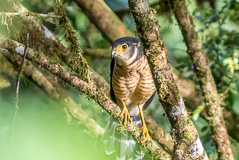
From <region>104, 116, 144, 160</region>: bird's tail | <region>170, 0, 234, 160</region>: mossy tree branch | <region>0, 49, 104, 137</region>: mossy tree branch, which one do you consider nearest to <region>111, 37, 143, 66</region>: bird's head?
<region>104, 116, 144, 160</region>: bird's tail

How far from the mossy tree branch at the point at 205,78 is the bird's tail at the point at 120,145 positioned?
80cm

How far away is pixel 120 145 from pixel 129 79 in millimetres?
815

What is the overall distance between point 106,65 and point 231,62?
157 centimetres

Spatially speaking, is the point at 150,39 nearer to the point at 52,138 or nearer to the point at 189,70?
the point at 52,138

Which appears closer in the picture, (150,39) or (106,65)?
(150,39)

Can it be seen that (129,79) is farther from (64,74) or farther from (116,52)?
(64,74)

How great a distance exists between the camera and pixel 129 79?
10.7 ft

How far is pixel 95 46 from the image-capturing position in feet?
16.4

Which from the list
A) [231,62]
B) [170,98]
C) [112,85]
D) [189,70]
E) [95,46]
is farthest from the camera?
[95,46]

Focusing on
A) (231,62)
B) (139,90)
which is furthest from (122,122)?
(231,62)

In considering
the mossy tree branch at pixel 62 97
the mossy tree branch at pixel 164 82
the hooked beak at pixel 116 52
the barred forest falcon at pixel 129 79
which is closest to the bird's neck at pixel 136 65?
the barred forest falcon at pixel 129 79

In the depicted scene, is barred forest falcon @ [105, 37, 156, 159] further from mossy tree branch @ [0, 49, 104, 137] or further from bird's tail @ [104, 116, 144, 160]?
mossy tree branch @ [0, 49, 104, 137]

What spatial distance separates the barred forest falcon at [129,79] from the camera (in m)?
3.08

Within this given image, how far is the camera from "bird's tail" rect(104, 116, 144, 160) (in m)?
3.58
